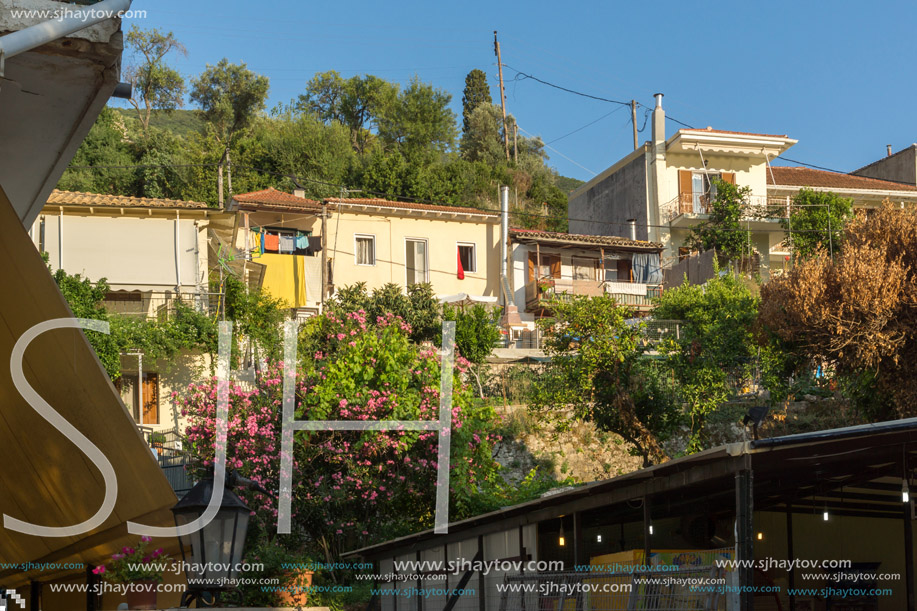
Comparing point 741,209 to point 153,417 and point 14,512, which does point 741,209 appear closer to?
point 153,417

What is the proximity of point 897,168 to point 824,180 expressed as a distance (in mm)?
4777

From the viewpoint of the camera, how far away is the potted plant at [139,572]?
694cm

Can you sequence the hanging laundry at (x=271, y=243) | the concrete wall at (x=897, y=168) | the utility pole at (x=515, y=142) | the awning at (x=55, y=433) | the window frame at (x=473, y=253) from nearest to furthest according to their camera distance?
1. the awning at (x=55, y=433)
2. the hanging laundry at (x=271, y=243)
3. the window frame at (x=473, y=253)
4. the concrete wall at (x=897, y=168)
5. the utility pole at (x=515, y=142)

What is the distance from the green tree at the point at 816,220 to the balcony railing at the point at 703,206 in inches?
22.8

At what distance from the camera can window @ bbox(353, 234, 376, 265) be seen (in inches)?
1319

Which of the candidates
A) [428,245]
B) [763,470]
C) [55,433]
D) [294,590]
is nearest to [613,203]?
[428,245]

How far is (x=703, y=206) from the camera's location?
37.7m

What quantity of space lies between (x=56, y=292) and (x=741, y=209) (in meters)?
34.8

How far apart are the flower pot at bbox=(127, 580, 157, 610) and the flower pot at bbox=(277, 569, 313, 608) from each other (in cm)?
514

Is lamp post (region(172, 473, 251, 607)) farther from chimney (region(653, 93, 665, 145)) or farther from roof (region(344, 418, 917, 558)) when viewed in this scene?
chimney (region(653, 93, 665, 145))

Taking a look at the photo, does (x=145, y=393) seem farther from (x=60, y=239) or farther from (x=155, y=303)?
(x=60, y=239)

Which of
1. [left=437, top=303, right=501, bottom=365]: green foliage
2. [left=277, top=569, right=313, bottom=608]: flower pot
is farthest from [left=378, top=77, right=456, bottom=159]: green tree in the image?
[left=277, top=569, right=313, bottom=608]: flower pot

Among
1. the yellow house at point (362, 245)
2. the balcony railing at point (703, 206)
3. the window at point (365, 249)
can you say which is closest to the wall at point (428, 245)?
the yellow house at point (362, 245)

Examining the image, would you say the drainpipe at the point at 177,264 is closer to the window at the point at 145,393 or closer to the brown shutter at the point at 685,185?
the window at the point at 145,393
